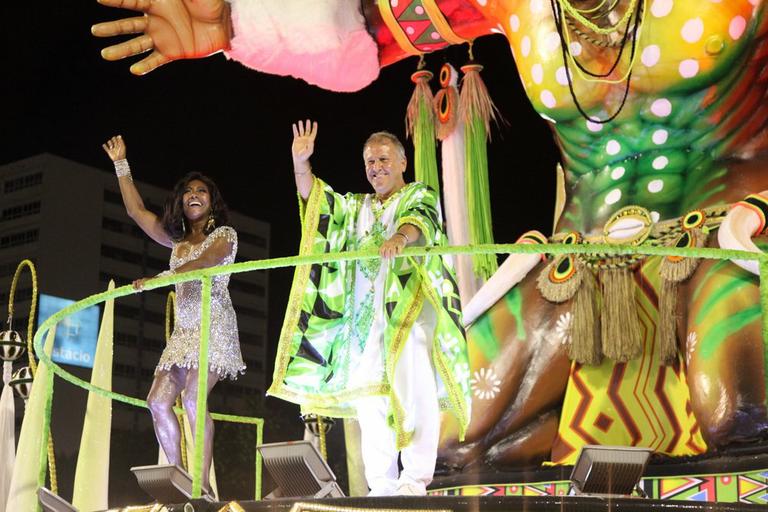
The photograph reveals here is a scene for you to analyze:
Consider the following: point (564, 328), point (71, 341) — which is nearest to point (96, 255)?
point (71, 341)

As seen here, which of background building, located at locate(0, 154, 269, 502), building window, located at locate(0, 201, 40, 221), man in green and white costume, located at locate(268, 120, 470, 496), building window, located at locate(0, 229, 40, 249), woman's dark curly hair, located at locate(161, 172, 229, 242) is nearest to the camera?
man in green and white costume, located at locate(268, 120, 470, 496)

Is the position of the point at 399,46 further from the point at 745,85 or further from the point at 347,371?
the point at 347,371

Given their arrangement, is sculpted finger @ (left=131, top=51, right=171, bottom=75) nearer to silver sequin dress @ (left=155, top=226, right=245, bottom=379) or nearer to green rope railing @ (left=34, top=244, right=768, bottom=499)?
silver sequin dress @ (left=155, top=226, right=245, bottom=379)

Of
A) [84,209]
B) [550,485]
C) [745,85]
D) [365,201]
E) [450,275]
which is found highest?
[84,209]

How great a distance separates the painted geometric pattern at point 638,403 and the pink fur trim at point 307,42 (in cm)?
171

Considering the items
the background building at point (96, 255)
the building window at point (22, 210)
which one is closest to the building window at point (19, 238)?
the background building at point (96, 255)

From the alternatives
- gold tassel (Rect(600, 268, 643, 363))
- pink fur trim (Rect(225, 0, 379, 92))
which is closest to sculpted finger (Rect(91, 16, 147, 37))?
pink fur trim (Rect(225, 0, 379, 92))

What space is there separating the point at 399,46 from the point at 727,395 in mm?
2242

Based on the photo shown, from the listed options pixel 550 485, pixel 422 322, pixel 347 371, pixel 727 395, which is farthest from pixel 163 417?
pixel 727 395

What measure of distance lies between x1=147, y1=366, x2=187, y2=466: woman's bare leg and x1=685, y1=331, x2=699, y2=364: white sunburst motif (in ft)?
5.83

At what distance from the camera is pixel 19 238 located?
94.8 feet

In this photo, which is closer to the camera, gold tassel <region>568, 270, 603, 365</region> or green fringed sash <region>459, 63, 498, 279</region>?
gold tassel <region>568, 270, 603, 365</region>

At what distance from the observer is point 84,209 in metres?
30.0

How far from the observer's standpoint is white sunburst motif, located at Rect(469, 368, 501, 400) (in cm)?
474
